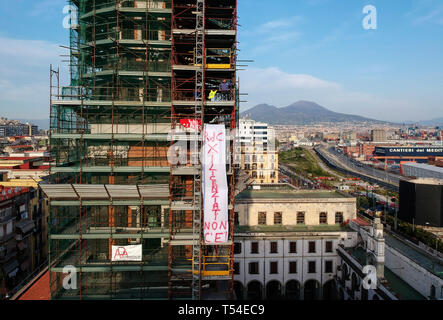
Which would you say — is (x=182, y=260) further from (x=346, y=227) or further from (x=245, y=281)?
(x=346, y=227)

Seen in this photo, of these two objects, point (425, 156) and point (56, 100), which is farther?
point (425, 156)

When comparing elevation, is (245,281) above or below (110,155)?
below

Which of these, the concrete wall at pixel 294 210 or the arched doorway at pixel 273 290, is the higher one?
the concrete wall at pixel 294 210

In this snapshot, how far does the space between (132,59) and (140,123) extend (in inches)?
235

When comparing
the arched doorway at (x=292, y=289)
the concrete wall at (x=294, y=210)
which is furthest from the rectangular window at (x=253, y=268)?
the arched doorway at (x=292, y=289)

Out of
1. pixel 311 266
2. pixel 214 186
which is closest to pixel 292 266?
pixel 311 266

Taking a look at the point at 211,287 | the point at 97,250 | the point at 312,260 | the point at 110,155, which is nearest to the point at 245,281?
the point at 312,260

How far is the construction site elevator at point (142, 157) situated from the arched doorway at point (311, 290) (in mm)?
14830

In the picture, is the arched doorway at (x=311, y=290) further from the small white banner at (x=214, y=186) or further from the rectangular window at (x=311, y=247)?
the small white banner at (x=214, y=186)

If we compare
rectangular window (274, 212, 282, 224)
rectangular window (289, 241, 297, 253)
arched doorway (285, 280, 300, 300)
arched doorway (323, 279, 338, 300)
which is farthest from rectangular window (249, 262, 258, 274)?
arched doorway (323, 279, 338, 300)

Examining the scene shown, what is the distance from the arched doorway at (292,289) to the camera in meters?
34.6

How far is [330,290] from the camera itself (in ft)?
113

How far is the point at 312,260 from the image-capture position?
3366 cm

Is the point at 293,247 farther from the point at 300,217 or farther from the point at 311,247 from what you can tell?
the point at 300,217
